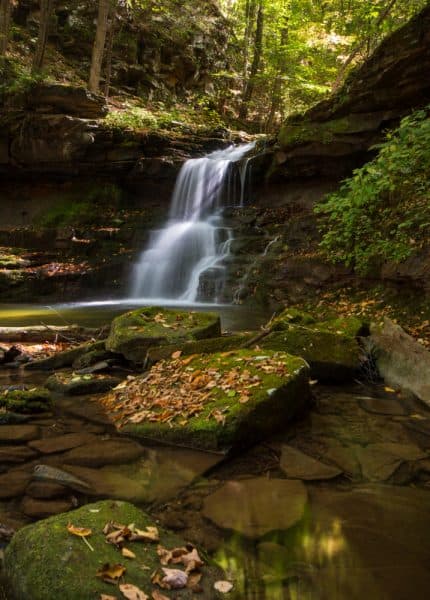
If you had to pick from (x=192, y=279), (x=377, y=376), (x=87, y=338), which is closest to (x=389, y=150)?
(x=377, y=376)

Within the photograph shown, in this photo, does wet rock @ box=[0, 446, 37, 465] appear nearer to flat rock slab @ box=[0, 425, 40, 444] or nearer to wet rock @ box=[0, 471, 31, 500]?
flat rock slab @ box=[0, 425, 40, 444]

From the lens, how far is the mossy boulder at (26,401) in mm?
4896

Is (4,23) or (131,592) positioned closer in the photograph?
(131,592)

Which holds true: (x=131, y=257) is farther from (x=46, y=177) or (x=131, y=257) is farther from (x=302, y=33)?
(x=302, y=33)

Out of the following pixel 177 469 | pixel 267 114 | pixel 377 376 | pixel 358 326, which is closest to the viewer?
pixel 177 469

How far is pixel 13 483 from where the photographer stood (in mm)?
3475

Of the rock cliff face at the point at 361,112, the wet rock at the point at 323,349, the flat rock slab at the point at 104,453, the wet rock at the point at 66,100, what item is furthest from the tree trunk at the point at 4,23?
the flat rock slab at the point at 104,453

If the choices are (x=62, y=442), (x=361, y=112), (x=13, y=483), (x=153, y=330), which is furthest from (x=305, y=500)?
(x=361, y=112)

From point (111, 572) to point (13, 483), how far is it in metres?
1.64

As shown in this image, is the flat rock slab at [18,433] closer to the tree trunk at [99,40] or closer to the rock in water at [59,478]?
the rock in water at [59,478]

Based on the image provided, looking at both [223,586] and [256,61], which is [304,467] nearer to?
[223,586]

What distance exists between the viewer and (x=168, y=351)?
6.09 meters

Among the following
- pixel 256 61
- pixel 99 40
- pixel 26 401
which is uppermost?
pixel 256 61

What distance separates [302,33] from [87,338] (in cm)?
2191
